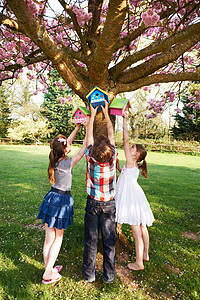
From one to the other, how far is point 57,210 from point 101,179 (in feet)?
2.06

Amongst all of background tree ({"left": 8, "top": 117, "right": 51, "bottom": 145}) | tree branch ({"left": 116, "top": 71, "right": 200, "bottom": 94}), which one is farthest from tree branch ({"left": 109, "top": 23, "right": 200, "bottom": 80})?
background tree ({"left": 8, "top": 117, "right": 51, "bottom": 145})

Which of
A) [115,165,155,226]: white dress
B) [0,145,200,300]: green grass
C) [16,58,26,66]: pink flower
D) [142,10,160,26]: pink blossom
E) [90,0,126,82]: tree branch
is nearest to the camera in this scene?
[90,0,126,82]: tree branch

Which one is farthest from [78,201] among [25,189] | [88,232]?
[88,232]

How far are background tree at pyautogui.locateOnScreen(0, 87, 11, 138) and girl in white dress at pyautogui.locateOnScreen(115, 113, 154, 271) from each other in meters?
29.2

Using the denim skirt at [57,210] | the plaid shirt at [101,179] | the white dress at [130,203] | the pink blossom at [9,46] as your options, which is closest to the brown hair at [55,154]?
the denim skirt at [57,210]

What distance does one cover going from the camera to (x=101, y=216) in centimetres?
210

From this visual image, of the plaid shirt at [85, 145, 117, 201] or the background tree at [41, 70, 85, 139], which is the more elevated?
the background tree at [41, 70, 85, 139]

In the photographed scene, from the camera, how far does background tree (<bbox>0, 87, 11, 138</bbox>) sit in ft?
91.5

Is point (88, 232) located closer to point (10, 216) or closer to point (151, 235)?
point (151, 235)

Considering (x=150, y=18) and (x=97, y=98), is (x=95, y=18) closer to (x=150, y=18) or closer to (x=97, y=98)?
(x=150, y=18)

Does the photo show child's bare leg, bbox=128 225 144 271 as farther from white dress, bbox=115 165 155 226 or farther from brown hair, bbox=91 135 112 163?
brown hair, bbox=91 135 112 163

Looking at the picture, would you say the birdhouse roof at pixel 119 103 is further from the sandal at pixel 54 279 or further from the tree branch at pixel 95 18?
the sandal at pixel 54 279

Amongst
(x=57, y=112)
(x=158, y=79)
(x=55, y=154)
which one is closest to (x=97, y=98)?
(x=55, y=154)

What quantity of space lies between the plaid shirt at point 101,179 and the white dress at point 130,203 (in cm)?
47
